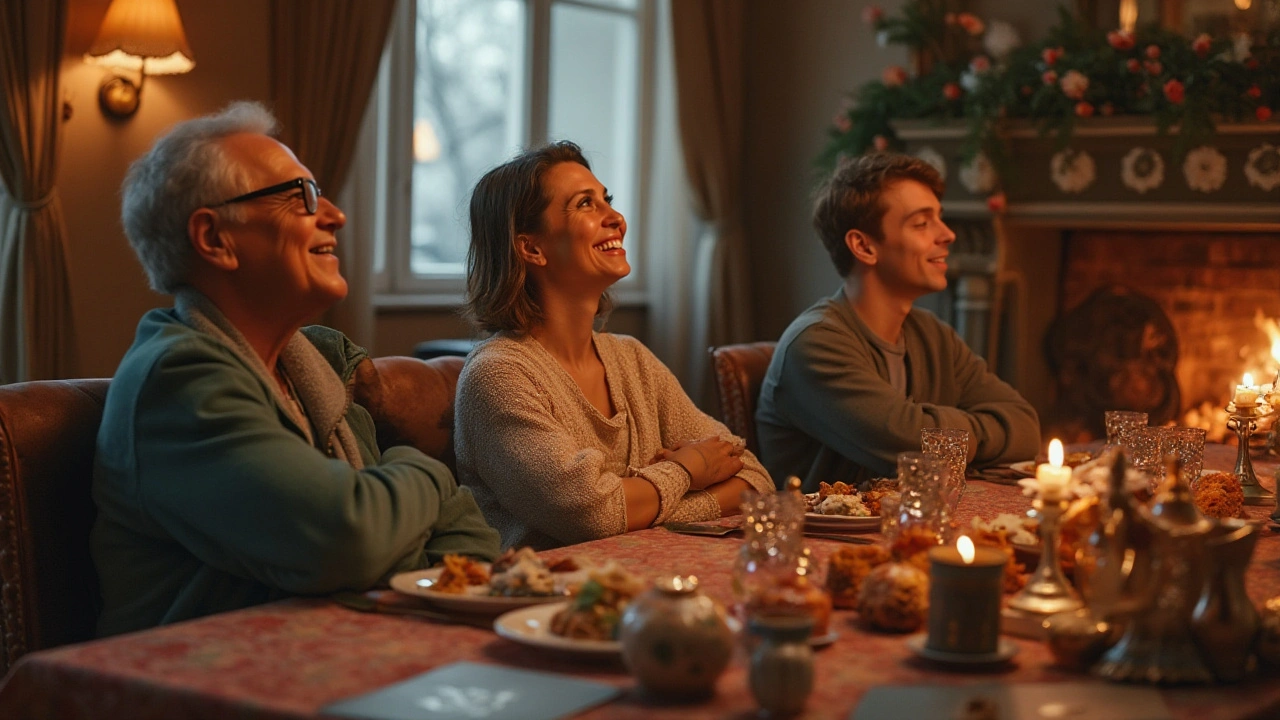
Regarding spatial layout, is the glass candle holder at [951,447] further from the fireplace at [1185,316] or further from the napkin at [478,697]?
the fireplace at [1185,316]

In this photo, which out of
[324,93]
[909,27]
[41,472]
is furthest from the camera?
[909,27]

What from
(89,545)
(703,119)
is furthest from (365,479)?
(703,119)

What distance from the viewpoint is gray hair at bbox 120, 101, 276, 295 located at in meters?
1.83

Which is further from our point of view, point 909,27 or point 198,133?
point 909,27

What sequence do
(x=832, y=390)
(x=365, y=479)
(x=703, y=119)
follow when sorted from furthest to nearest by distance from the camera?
(x=703, y=119)
(x=832, y=390)
(x=365, y=479)

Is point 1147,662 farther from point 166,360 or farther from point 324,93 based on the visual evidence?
point 324,93

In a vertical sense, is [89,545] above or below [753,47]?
below

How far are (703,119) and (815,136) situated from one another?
533 mm

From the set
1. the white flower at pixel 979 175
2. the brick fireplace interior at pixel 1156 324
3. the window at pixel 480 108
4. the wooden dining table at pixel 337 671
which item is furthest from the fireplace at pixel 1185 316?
the wooden dining table at pixel 337 671

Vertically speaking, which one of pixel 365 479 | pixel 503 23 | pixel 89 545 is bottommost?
pixel 89 545

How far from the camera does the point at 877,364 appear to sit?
3066 mm

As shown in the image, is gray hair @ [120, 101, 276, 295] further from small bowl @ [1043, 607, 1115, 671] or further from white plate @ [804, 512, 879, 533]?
small bowl @ [1043, 607, 1115, 671]

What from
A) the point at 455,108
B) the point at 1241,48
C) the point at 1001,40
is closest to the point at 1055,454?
the point at 1241,48

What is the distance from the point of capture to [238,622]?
4.83 feet
